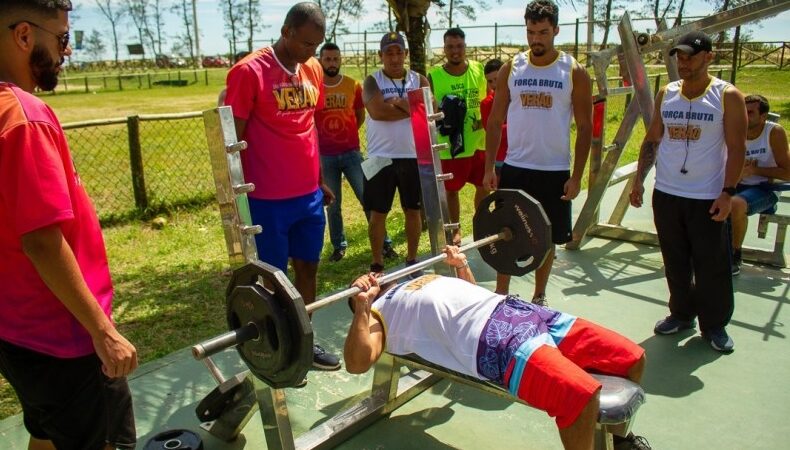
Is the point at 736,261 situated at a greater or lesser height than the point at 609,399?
lesser

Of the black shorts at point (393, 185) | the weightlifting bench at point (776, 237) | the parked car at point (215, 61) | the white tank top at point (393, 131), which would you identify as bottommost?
the weightlifting bench at point (776, 237)

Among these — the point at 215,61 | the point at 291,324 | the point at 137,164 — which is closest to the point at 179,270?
the point at 137,164

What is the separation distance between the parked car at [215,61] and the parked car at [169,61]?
180 cm

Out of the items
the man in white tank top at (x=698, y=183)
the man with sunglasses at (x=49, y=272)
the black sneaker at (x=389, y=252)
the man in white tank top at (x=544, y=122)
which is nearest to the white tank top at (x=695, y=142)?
the man in white tank top at (x=698, y=183)

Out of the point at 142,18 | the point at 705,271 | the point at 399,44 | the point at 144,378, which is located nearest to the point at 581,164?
the point at 705,271

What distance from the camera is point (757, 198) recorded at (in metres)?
4.52

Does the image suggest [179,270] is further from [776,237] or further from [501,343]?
[776,237]

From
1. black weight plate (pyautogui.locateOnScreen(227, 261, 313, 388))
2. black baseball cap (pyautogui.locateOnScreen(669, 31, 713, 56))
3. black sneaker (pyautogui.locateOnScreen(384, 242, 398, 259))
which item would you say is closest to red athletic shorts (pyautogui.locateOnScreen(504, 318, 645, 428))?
black weight plate (pyautogui.locateOnScreen(227, 261, 313, 388))

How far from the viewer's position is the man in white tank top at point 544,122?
12.0 ft

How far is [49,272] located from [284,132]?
1.58 metres

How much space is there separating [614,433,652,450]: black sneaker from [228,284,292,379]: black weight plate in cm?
145

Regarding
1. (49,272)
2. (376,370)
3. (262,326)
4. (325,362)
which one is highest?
(49,272)

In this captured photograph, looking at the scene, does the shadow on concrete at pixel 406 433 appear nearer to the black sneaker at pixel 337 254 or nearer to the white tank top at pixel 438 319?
the white tank top at pixel 438 319

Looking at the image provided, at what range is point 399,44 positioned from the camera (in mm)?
4531
